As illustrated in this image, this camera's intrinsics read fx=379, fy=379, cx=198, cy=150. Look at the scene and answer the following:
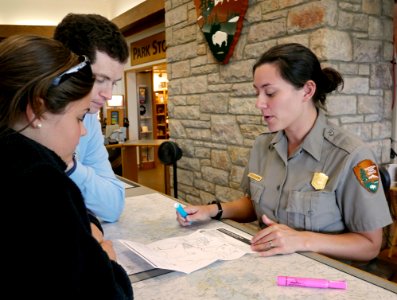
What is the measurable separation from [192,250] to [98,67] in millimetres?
696

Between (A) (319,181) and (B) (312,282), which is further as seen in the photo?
(A) (319,181)

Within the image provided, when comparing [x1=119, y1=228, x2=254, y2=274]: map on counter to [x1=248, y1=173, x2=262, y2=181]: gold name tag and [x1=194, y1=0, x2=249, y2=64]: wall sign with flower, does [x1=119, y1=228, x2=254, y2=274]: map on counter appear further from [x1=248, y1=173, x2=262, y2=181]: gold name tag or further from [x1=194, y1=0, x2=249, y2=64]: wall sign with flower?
[x1=194, y1=0, x2=249, y2=64]: wall sign with flower

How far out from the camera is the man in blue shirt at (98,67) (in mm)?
1279

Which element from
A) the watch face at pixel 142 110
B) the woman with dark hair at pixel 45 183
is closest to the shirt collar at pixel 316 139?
the woman with dark hair at pixel 45 183

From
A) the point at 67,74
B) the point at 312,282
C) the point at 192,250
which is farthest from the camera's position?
the point at 192,250

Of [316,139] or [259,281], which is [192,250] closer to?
[259,281]

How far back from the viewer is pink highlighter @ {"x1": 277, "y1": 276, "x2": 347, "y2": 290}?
901 millimetres

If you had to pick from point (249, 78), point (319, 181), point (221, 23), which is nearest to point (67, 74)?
point (319, 181)

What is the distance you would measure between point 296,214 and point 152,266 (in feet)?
2.16

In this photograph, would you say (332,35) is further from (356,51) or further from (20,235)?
(20,235)

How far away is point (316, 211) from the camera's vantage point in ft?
4.65

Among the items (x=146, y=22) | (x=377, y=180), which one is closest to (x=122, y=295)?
(x=377, y=180)

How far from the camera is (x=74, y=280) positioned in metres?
0.62

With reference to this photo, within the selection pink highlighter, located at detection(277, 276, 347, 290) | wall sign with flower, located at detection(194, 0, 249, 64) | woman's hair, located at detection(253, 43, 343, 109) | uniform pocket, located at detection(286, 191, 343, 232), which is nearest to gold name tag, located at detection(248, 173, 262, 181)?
uniform pocket, located at detection(286, 191, 343, 232)
